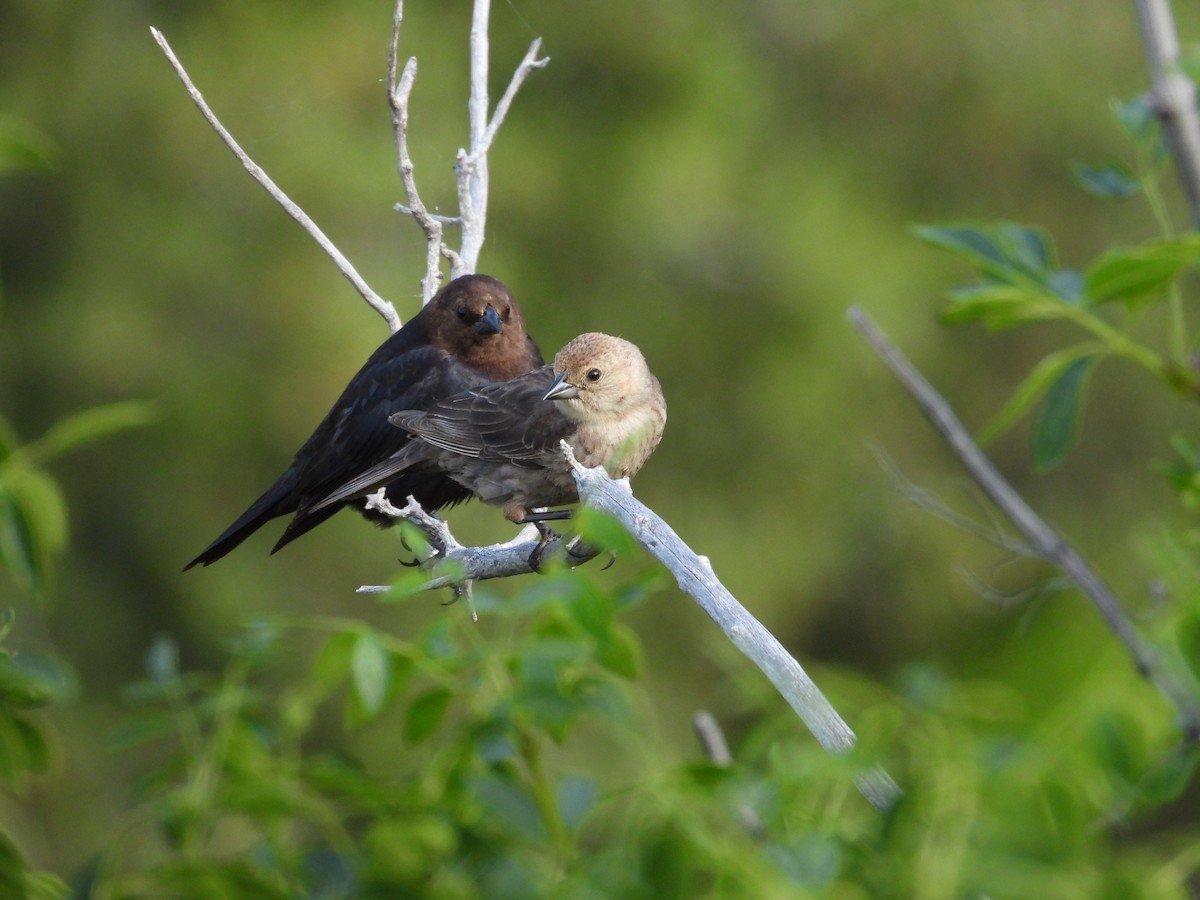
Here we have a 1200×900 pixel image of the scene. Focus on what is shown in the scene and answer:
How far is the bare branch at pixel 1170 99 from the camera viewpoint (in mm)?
930

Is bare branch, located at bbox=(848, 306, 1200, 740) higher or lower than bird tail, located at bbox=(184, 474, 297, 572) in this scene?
higher

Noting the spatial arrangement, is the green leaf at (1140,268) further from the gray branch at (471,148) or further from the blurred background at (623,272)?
the blurred background at (623,272)

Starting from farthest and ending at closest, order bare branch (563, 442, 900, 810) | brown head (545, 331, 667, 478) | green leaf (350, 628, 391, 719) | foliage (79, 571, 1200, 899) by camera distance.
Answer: brown head (545, 331, 667, 478)
bare branch (563, 442, 900, 810)
green leaf (350, 628, 391, 719)
foliage (79, 571, 1200, 899)

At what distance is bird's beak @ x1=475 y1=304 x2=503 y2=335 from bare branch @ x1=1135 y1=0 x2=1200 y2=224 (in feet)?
12.2

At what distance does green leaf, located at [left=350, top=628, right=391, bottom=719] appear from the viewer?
107 centimetres

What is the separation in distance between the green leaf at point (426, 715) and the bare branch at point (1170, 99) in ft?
2.12

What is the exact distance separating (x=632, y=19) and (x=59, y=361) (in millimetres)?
5158

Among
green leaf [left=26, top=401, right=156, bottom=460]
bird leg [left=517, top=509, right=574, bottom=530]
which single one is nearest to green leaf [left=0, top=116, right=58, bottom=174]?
green leaf [left=26, top=401, right=156, bottom=460]

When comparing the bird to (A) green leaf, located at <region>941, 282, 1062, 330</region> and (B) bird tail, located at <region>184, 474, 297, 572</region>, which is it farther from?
(A) green leaf, located at <region>941, 282, 1062, 330</region>

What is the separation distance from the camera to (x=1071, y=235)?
40.1 ft

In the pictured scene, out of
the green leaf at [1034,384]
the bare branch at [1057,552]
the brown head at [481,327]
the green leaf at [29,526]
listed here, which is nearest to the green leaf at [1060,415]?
the green leaf at [1034,384]

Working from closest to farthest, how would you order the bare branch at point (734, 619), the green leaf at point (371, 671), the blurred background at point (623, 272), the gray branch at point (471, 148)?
1. the green leaf at point (371, 671)
2. the bare branch at point (734, 619)
3. the gray branch at point (471, 148)
4. the blurred background at point (623, 272)

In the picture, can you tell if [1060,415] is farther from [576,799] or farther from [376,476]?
[376,476]

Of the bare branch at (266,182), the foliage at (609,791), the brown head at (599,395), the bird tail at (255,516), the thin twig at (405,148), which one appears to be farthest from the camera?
the bird tail at (255,516)
